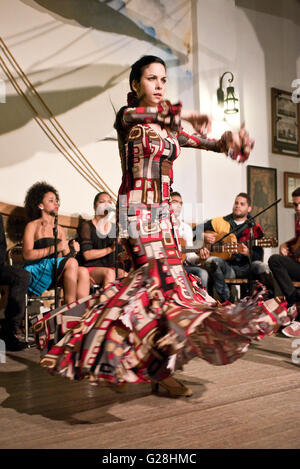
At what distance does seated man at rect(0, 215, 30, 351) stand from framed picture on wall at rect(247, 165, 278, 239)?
3591 mm

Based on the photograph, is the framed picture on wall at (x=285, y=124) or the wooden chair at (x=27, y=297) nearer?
the wooden chair at (x=27, y=297)

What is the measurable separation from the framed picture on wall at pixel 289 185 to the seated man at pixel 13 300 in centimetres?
433

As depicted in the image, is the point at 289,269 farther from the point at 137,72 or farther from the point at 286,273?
the point at 137,72

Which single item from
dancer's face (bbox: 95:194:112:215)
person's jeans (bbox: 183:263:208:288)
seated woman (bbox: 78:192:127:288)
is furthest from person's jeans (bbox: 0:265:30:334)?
person's jeans (bbox: 183:263:208:288)

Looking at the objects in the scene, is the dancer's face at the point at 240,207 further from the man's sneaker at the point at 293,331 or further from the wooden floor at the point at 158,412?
the wooden floor at the point at 158,412

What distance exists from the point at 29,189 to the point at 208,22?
3248 mm

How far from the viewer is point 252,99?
644 centimetres

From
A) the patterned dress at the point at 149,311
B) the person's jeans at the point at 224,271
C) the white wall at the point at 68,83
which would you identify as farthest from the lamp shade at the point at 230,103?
the patterned dress at the point at 149,311

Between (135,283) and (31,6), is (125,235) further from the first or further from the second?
(31,6)

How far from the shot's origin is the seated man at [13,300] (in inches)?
138

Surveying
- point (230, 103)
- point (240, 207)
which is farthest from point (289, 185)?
point (240, 207)

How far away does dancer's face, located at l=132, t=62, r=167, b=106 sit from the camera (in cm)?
201

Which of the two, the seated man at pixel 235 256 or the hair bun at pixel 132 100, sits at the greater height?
the hair bun at pixel 132 100
